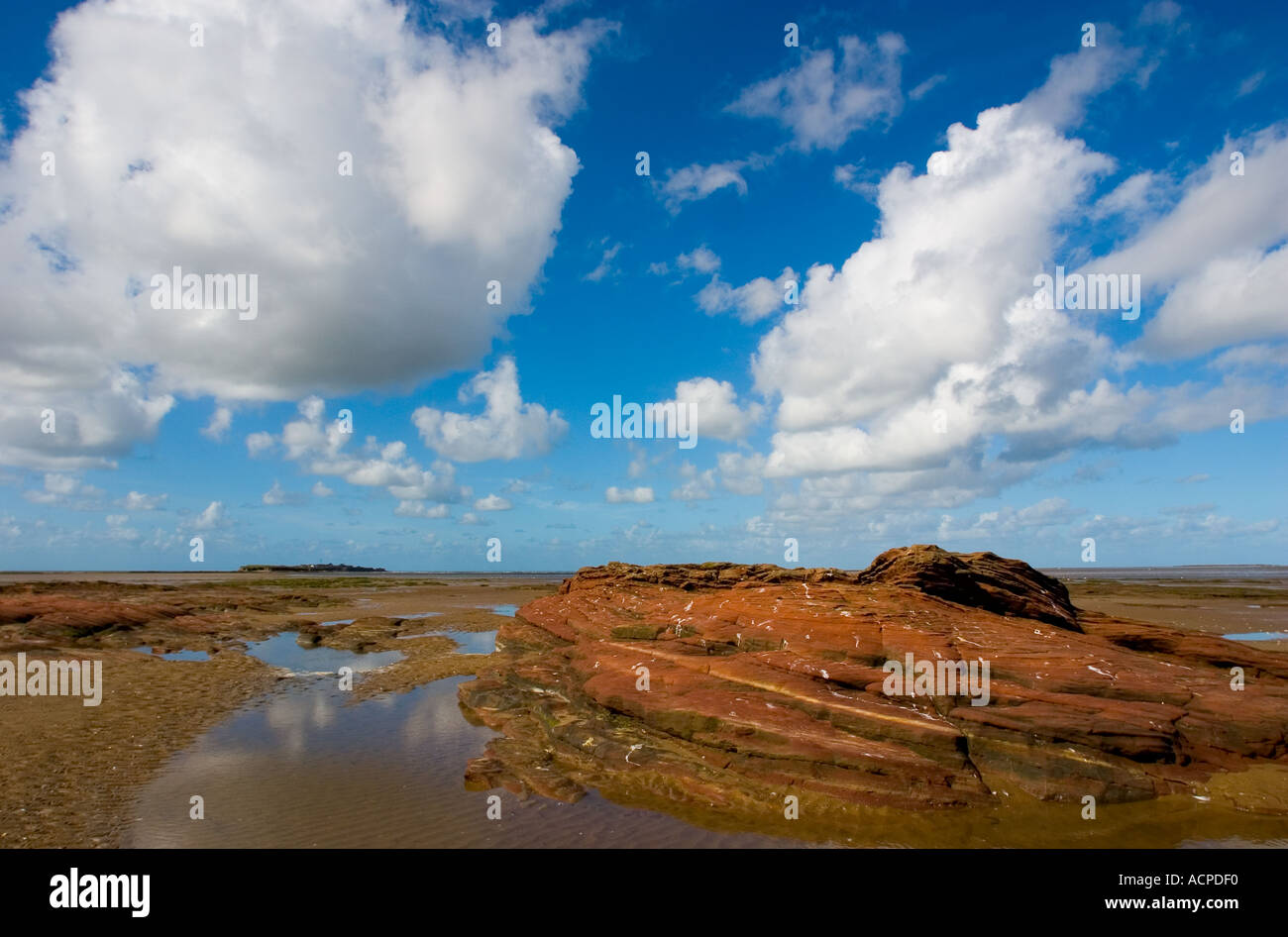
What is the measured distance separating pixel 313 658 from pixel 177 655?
765 cm

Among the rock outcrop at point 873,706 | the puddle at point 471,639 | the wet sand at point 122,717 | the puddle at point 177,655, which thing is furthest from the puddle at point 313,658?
the rock outcrop at point 873,706

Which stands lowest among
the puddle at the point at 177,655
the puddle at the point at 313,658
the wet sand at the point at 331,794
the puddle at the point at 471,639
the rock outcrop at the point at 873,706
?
the puddle at the point at 471,639

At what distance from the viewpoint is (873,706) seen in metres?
16.7

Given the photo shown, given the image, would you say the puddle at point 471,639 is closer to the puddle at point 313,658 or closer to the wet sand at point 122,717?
the wet sand at point 122,717

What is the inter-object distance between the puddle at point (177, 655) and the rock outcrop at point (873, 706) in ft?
69.5

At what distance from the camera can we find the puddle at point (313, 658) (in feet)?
109

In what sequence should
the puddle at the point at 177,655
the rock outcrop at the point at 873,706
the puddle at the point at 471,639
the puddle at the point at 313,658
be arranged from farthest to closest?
the puddle at the point at 471,639
the puddle at the point at 177,655
the puddle at the point at 313,658
the rock outcrop at the point at 873,706

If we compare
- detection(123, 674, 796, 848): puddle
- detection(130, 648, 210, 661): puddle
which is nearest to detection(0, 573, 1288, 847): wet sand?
detection(123, 674, 796, 848): puddle

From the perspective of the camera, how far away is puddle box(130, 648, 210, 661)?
3409 centimetres

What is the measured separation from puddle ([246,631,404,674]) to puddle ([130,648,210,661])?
8.54 ft

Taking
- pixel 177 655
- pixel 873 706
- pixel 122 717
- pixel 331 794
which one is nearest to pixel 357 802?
pixel 331 794
